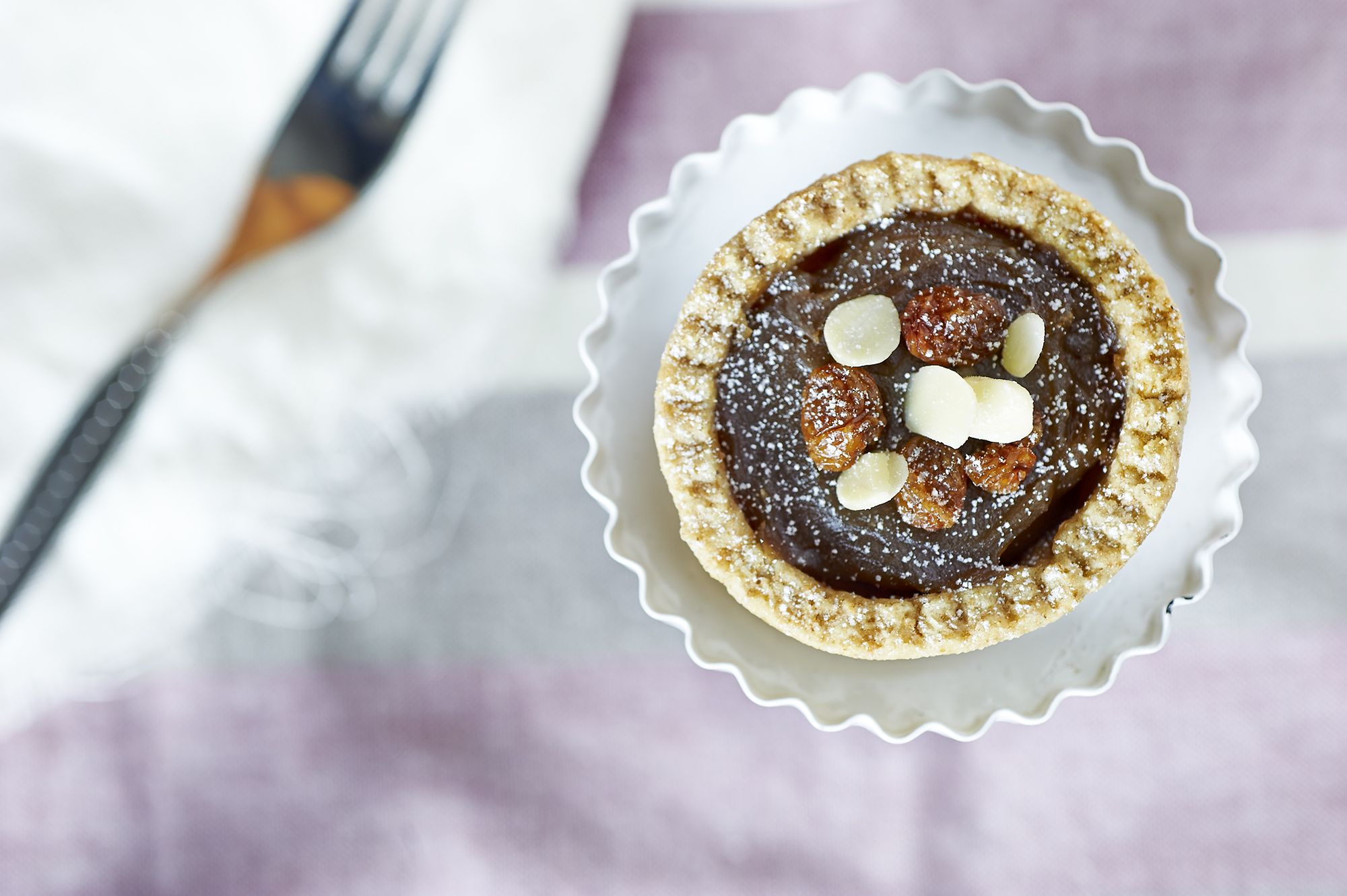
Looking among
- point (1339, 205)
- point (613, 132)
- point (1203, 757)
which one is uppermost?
point (1339, 205)

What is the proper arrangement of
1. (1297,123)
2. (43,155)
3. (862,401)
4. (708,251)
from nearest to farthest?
(862,401) < (708,251) < (1297,123) < (43,155)

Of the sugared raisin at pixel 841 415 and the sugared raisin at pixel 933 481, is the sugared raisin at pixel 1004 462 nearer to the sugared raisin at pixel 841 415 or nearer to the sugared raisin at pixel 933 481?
the sugared raisin at pixel 933 481

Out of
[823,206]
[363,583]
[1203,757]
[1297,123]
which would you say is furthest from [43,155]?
[1203,757]

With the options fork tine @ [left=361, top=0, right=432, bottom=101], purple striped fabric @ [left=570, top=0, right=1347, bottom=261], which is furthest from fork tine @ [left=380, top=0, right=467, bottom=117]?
purple striped fabric @ [left=570, top=0, right=1347, bottom=261]

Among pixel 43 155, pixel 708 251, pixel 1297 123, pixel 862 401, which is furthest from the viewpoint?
pixel 43 155

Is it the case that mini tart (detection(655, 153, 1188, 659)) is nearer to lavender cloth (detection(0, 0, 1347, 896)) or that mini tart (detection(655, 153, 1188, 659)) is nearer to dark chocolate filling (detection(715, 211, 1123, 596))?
dark chocolate filling (detection(715, 211, 1123, 596))

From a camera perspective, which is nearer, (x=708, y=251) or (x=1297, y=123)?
(x=708, y=251)

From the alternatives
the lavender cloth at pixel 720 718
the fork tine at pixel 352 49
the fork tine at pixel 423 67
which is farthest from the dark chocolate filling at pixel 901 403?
the fork tine at pixel 352 49

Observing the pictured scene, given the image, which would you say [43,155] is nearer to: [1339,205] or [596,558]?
[596,558]
